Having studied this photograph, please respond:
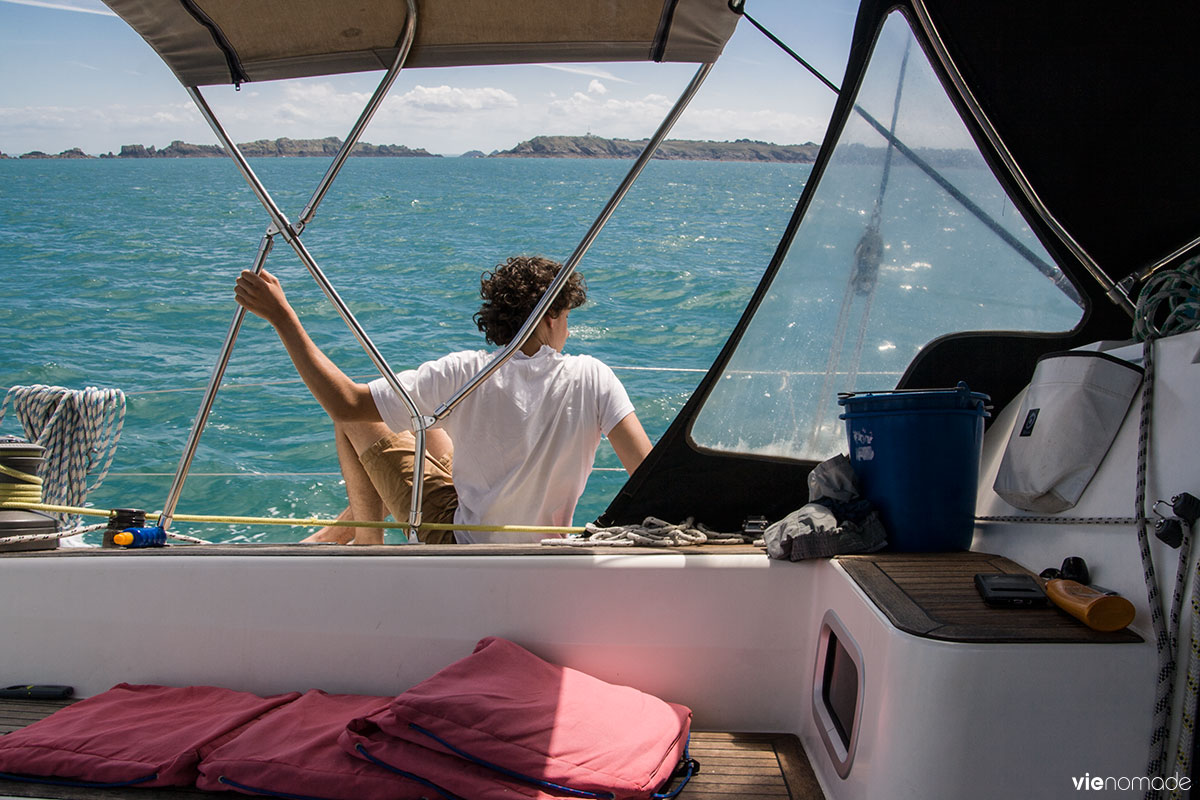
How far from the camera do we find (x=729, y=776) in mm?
1672

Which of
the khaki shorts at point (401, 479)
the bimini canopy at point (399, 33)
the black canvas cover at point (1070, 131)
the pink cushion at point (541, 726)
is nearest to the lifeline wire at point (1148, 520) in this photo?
the black canvas cover at point (1070, 131)

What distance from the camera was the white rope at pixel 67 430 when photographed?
3.14 m

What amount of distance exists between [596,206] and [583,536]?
23963 millimetres

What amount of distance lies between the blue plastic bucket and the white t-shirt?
744 mm

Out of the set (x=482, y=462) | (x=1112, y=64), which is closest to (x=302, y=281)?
(x=482, y=462)

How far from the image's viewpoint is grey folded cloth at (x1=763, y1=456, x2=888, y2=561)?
1.81 m

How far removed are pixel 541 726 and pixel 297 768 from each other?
436 mm

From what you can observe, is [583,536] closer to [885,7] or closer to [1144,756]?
[1144,756]

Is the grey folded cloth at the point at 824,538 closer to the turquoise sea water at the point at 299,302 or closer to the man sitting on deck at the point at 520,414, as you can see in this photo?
the man sitting on deck at the point at 520,414

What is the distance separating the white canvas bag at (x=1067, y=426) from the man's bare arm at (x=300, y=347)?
152cm

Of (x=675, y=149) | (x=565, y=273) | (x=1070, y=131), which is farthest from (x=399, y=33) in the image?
(x=675, y=149)

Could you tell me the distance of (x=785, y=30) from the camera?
7.04 ft

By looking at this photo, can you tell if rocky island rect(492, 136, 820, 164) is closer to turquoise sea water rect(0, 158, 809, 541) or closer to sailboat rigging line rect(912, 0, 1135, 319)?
turquoise sea water rect(0, 158, 809, 541)

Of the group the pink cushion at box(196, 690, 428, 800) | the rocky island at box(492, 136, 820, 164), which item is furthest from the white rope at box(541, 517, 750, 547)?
the rocky island at box(492, 136, 820, 164)
